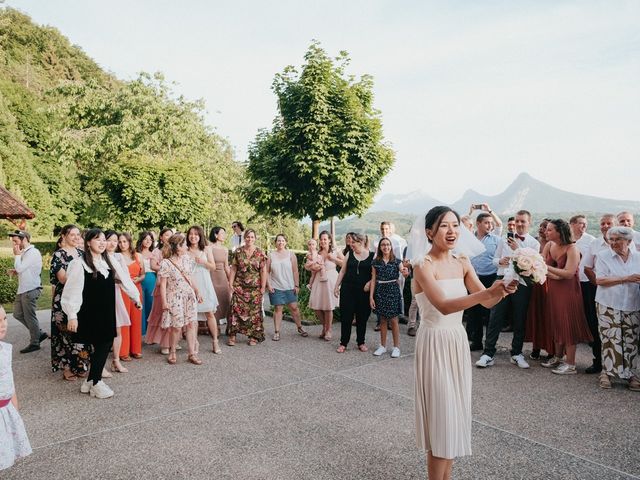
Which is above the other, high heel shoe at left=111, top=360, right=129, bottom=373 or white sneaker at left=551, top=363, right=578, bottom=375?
white sneaker at left=551, top=363, right=578, bottom=375

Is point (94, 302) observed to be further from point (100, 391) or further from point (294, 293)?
point (294, 293)

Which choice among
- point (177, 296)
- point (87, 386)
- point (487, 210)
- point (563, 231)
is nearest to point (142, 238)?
point (177, 296)

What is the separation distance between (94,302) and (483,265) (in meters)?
5.94

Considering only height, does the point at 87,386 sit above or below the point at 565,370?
below

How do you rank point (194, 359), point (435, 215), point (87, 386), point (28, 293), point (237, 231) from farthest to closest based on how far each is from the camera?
point (237, 231) → point (28, 293) → point (194, 359) → point (87, 386) → point (435, 215)

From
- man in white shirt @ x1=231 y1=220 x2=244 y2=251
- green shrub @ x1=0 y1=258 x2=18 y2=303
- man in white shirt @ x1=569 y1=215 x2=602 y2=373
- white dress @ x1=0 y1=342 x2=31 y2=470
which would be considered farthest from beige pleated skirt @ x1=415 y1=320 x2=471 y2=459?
green shrub @ x1=0 y1=258 x2=18 y2=303

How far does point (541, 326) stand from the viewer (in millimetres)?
6820

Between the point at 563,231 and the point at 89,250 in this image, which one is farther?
the point at 563,231

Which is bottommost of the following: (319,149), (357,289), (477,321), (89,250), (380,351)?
(380,351)

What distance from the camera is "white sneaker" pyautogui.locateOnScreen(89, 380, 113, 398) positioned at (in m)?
5.44

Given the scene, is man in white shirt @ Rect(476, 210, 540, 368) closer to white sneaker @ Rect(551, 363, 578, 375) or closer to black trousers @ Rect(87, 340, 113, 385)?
white sneaker @ Rect(551, 363, 578, 375)

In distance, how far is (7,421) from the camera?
2.79 m

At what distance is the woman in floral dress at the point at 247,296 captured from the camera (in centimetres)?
809

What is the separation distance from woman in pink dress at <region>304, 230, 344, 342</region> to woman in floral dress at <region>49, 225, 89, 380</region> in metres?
3.99
